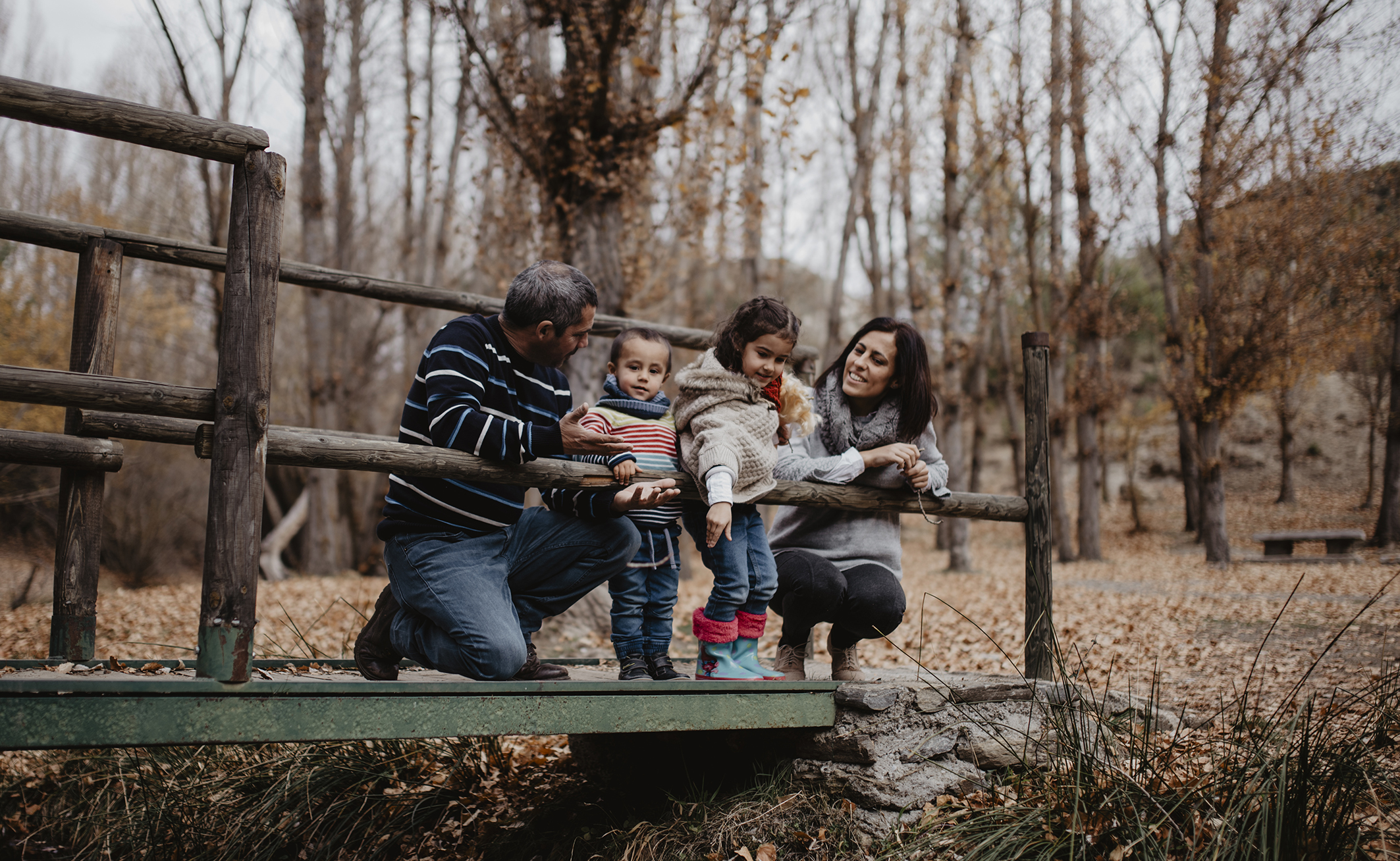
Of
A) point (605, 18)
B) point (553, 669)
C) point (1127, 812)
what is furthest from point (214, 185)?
point (1127, 812)

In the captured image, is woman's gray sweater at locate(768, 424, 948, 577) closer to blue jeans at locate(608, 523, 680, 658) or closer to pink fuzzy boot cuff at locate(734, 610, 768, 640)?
pink fuzzy boot cuff at locate(734, 610, 768, 640)

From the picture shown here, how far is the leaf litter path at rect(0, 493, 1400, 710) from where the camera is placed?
536 centimetres

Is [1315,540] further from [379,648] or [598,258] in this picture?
[379,648]

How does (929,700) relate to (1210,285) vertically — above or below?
below

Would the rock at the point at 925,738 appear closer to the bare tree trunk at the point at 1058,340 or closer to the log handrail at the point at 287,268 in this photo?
the log handrail at the point at 287,268

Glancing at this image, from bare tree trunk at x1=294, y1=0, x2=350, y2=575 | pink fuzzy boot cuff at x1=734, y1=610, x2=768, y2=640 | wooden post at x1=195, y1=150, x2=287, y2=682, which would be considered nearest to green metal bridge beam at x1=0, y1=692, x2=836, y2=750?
wooden post at x1=195, y1=150, x2=287, y2=682

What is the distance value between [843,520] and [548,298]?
153 centimetres

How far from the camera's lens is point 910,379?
3.59m

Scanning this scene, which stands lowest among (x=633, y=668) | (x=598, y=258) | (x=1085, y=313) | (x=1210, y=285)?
(x=633, y=668)

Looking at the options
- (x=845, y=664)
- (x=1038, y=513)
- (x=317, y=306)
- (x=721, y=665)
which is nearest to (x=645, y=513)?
(x=721, y=665)

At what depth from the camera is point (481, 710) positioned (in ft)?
8.78

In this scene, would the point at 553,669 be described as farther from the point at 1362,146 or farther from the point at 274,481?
the point at 1362,146

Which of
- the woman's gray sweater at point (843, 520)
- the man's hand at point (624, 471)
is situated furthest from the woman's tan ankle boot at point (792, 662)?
the man's hand at point (624, 471)

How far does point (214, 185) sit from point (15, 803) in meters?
11.2
